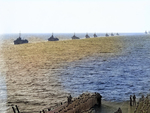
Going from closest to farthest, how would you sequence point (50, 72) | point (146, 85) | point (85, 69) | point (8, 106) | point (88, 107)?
1. point (88, 107)
2. point (8, 106)
3. point (146, 85)
4. point (50, 72)
5. point (85, 69)

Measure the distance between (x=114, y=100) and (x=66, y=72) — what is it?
34.2ft

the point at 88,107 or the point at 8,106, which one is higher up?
the point at 88,107

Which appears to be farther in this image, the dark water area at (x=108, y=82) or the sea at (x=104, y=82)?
the dark water area at (x=108, y=82)

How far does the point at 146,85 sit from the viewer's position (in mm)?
18578

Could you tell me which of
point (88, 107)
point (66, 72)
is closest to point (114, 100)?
point (88, 107)

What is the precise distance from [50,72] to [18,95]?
26.4ft

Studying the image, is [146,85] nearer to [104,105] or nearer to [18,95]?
[104,105]

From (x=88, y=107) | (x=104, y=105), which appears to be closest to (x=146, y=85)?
(x=104, y=105)

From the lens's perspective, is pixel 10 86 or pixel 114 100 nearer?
pixel 114 100

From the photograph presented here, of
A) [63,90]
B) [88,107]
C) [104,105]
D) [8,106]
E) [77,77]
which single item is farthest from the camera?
[77,77]

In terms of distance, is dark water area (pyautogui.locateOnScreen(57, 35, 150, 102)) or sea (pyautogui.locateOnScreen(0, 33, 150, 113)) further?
dark water area (pyautogui.locateOnScreen(57, 35, 150, 102))

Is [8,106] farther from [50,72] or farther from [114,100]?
[50,72]

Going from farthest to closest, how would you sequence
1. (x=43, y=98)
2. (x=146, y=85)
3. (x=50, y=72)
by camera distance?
(x=50, y=72), (x=146, y=85), (x=43, y=98)

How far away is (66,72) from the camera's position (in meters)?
24.1
